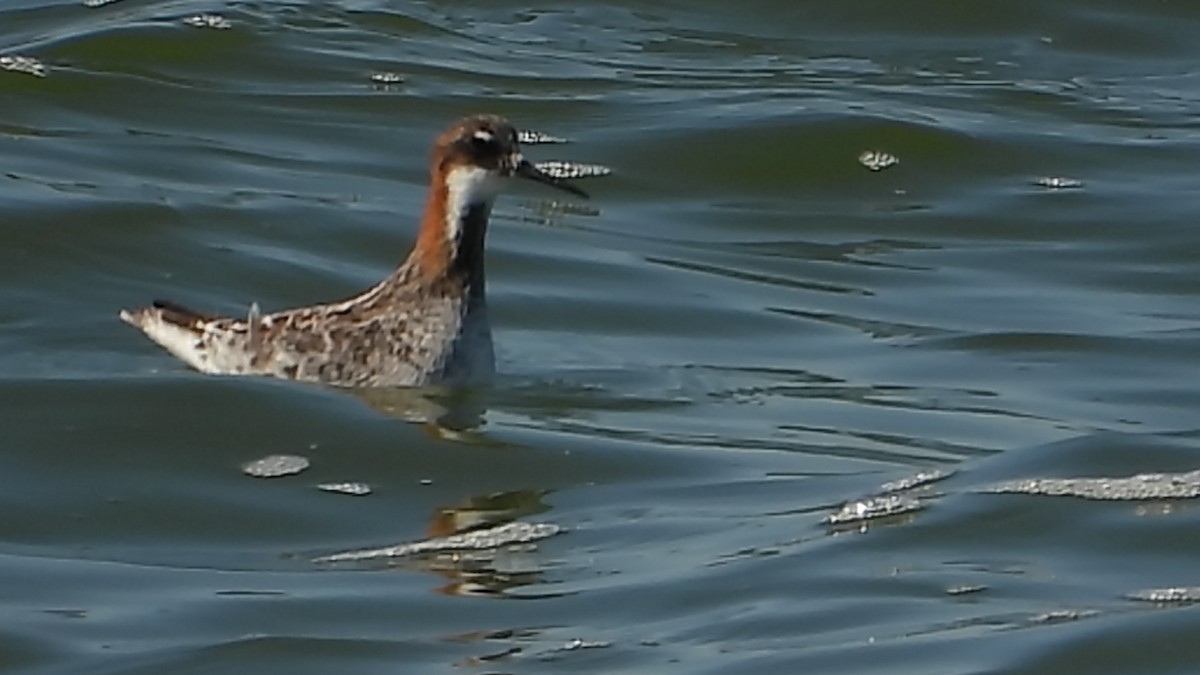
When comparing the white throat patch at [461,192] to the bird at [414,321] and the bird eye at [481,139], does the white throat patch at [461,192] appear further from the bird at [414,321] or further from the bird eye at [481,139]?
the bird eye at [481,139]

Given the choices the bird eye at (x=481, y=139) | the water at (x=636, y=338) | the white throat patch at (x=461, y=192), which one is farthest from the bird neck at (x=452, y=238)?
the water at (x=636, y=338)

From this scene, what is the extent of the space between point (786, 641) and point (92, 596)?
2221mm

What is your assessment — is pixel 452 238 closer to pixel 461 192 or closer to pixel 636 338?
pixel 461 192

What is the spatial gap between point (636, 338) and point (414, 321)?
167 cm

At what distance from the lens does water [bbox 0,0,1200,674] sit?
367 inches

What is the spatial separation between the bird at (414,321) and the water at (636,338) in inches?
8.2

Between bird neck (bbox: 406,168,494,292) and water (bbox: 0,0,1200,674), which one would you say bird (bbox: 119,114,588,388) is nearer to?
bird neck (bbox: 406,168,494,292)

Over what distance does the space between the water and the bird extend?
0.69 ft

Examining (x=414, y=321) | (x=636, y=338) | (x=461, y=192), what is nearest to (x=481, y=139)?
(x=461, y=192)

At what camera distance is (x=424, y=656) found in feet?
29.0

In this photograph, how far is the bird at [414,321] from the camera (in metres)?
12.9

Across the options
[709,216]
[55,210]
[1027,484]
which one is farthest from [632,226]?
[1027,484]

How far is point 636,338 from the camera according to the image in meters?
14.5

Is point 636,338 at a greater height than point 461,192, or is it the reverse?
point 461,192
